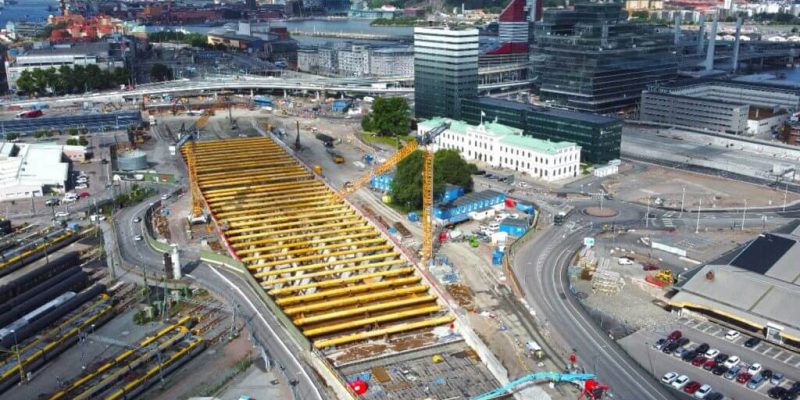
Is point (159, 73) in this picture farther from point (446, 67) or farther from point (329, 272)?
point (329, 272)

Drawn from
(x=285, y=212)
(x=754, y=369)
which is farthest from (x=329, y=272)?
(x=754, y=369)

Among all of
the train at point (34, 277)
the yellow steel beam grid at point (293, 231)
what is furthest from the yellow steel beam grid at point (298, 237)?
the train at point (34, 277)

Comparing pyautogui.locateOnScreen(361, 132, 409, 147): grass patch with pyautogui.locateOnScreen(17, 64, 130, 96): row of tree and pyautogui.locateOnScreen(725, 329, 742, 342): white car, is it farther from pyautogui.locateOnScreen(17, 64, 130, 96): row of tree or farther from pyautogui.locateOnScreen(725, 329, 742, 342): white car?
pyautogui.locateOnScreen(17, 64, 130, 96): row of tree

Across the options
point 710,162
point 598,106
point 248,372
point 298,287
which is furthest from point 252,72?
point 248,372

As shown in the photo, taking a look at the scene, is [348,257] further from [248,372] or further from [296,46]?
[296,46]

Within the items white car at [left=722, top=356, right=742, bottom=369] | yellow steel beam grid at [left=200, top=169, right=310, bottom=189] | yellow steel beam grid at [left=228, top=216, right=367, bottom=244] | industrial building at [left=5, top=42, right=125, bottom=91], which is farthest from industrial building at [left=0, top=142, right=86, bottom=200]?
white car at [left=722, top=356, right=742, bottom=369]

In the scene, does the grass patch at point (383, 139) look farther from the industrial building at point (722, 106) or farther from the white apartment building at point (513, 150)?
the industrial building at point (722, 106)

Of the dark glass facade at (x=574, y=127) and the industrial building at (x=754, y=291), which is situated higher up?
the dark glass facade at (x=574, y=127)
